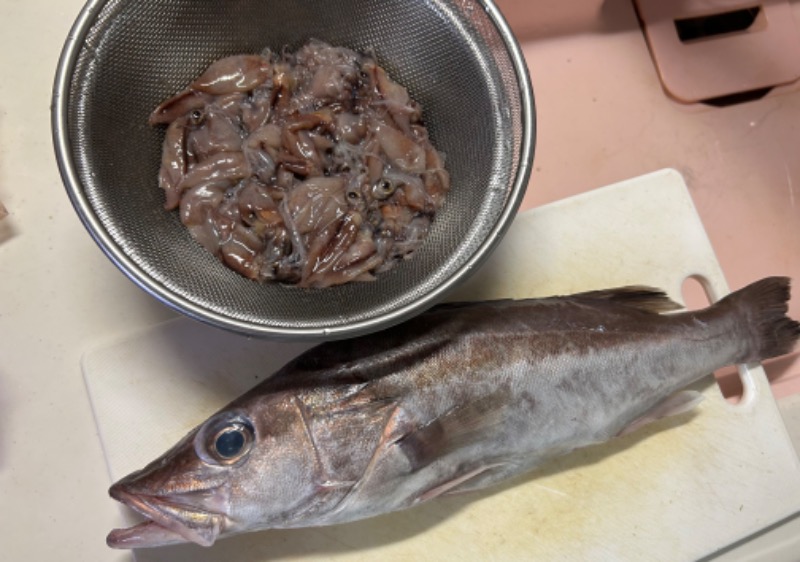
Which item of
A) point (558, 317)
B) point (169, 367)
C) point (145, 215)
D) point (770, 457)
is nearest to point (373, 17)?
point (145, 215)

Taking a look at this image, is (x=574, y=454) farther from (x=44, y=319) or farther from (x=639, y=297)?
(x=44, y=319)

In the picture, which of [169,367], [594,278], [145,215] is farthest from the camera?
[594,278]

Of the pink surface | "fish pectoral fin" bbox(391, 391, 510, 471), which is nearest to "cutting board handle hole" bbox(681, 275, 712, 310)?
the pink surface

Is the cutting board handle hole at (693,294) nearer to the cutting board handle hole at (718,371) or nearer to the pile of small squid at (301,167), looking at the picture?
the cutting board handle hole at (718,371)

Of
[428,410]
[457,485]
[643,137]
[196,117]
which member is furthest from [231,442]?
[643,137]

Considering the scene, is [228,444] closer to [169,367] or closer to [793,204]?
[169,367]

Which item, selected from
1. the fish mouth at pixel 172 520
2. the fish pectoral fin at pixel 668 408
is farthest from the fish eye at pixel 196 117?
the fish pectoral fin at pixel 668 408
